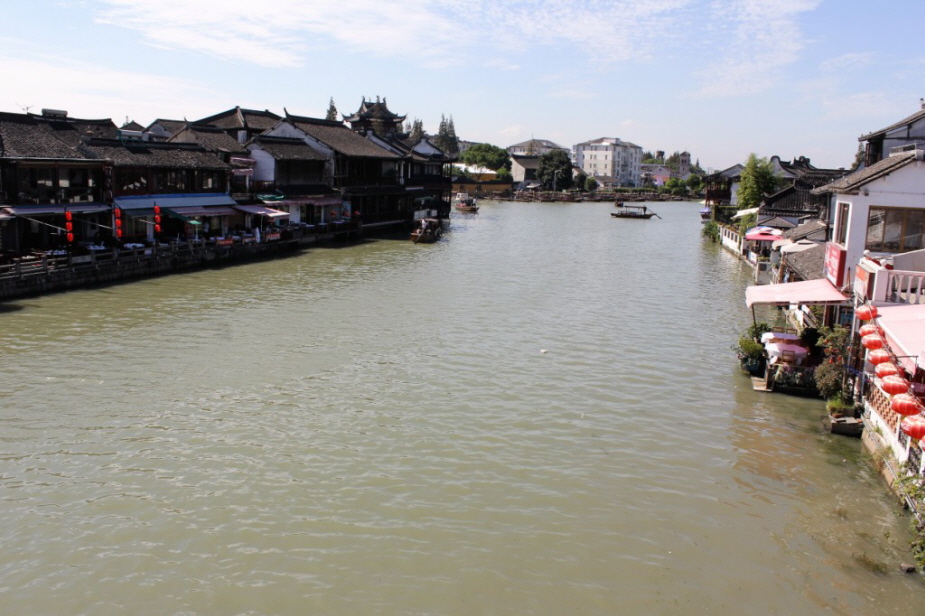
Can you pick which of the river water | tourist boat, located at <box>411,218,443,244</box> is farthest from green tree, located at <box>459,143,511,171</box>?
the river water

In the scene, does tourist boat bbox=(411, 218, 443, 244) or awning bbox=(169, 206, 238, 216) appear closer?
awning bbox=(169, 206, 238, 216)

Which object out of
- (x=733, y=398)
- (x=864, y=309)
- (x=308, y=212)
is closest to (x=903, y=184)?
(x=864, y=309)

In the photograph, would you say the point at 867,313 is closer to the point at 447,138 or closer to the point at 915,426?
the point at 915,426

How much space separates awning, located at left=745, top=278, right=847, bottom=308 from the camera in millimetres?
16234

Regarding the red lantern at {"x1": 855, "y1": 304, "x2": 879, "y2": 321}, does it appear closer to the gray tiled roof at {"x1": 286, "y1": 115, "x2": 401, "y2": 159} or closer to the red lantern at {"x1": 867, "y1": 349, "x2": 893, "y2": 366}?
the red lantern at {"x1": 867, "y1": 349, "x2": 893, "y2": 366}

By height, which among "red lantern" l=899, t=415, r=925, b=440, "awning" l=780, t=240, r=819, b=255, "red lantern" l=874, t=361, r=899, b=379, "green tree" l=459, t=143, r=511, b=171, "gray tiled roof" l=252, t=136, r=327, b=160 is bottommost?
"red lantern" l=899, t=415, r=925, b=440

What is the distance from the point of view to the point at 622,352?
20609 millimetres

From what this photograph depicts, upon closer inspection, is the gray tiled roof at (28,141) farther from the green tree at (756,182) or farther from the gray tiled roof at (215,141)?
the green tree at (756,182)

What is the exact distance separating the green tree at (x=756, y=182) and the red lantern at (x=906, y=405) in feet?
178

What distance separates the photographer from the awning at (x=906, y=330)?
1094cm

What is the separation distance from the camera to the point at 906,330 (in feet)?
38.9

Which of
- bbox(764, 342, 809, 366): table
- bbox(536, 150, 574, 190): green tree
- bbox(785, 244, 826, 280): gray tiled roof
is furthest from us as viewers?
bbox(536, 150, 574, 190): green tree

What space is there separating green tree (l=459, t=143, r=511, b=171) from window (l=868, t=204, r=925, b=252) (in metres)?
118

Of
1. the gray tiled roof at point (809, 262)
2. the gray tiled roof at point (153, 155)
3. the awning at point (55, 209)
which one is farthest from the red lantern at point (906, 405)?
the gray tiled roof at point (153, 155)
